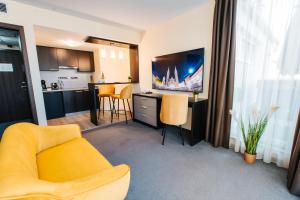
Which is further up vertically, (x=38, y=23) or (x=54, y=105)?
(x=38, y=23)

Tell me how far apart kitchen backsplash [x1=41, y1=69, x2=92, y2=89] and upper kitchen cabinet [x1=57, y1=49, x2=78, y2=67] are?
0.32 m

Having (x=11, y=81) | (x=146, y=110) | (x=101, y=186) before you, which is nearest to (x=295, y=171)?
(x=101, y=186)

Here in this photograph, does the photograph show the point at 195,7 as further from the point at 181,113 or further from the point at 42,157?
the point at 42,157

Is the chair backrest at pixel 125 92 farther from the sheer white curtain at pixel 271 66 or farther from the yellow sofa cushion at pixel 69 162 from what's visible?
the sheer white curtain at pixel 271 66

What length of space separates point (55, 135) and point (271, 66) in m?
2.76

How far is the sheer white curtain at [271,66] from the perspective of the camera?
1.59 meters

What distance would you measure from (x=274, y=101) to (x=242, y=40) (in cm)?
95

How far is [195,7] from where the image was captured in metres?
2.51

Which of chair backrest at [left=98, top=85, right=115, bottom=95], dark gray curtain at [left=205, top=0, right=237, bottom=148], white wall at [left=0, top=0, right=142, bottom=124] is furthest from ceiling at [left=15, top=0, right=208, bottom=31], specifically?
chair backrest at [left=98, top=85, right=115, bottom=95]

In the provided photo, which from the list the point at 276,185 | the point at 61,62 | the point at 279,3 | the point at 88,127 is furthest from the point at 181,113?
the point at 61,62

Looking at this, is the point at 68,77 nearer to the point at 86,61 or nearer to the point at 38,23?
the point at 86,61

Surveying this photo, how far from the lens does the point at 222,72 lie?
2133 mm

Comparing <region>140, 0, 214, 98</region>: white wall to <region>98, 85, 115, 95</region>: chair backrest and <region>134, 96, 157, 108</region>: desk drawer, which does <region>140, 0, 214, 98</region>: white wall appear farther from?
<region>98, 85, 115, 95</region>: chair backrest

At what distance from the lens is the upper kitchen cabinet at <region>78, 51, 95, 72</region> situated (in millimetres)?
4897
